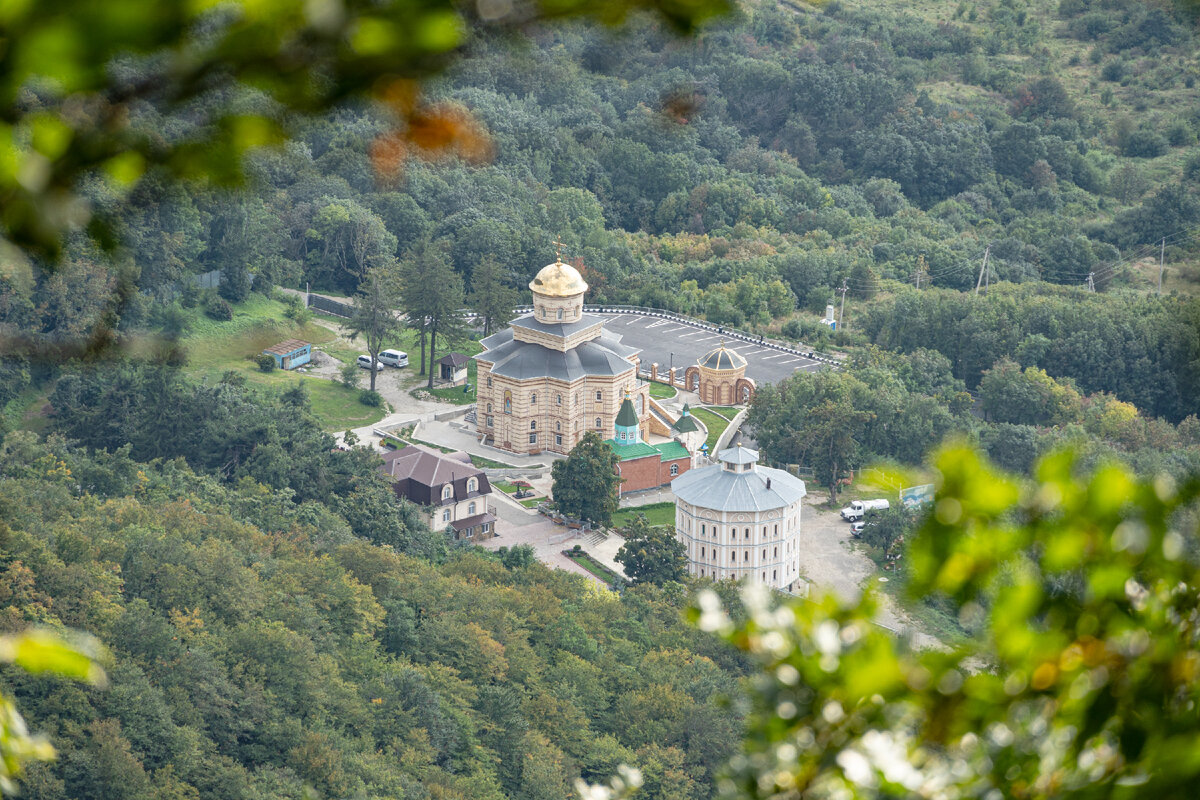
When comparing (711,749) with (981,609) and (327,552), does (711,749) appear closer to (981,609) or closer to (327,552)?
(327,552)

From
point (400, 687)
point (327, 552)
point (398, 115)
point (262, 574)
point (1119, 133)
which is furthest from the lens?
point (1119, 133)

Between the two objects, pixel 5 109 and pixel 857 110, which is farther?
pixel 857 110

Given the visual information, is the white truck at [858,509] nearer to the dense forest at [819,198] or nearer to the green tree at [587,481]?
the green tree at [587,481]

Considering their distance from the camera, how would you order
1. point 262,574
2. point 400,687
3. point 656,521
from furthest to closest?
point 656,521 < point 262,574 < point 400,687

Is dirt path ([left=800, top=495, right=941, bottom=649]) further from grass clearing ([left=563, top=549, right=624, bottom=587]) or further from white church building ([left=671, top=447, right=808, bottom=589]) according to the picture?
grass clearing ([left=563, top=549, right=624, bottom=587])

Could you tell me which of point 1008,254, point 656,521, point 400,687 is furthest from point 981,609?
point 1008,254

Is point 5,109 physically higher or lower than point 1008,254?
higher

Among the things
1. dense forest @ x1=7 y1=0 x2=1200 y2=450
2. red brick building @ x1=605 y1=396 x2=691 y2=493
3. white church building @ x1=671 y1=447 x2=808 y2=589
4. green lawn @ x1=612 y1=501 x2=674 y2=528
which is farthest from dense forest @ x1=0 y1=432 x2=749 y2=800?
dense forest @ x1=7 y1=0 x2=1200 y2=450
